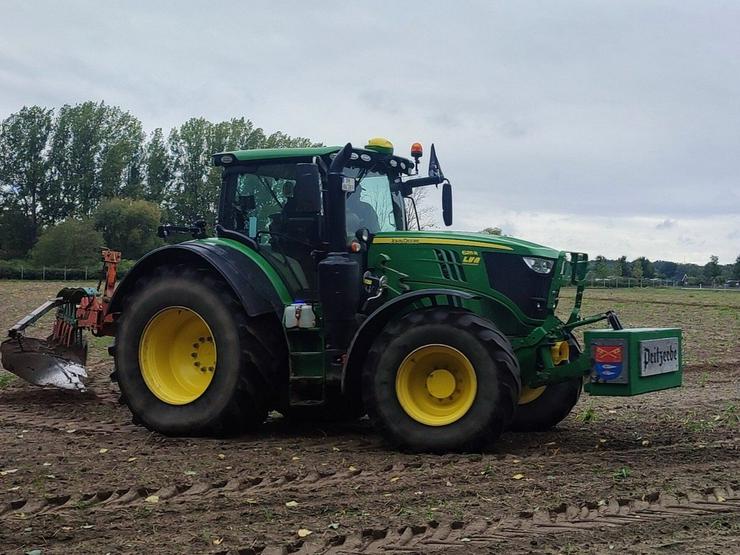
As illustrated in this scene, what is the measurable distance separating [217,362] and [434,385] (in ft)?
6.59

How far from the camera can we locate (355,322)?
7.45 meters

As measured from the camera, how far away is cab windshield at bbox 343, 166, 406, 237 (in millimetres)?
7840

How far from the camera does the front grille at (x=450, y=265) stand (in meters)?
7.34

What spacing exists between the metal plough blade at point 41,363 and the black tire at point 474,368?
4652mm

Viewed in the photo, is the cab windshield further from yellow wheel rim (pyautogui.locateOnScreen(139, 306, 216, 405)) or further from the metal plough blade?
the metal plough blade

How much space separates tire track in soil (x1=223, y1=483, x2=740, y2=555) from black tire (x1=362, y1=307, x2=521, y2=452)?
1.41m

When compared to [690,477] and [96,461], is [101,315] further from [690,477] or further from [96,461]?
[690,477]

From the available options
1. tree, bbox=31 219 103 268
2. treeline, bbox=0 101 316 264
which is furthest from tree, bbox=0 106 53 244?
tree, bbox=31 219 103 268

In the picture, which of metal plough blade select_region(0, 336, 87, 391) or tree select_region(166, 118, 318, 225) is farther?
tree select_region(166, 118, 318, 225)

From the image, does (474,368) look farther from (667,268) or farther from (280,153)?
(667,268)

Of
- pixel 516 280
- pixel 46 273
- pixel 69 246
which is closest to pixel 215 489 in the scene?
pixel 516 280

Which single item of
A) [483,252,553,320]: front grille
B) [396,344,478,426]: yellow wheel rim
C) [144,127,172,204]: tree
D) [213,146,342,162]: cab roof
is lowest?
[396,344,478,426]: yellow wheel rim

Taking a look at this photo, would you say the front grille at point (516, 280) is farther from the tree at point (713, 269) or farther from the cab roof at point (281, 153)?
the tree at point (713, 269)

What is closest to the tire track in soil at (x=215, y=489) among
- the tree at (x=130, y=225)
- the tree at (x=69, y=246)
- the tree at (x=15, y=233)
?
the tree at (x=69, y=246)
